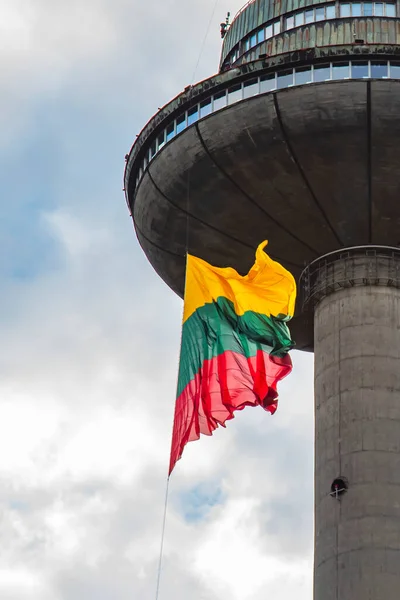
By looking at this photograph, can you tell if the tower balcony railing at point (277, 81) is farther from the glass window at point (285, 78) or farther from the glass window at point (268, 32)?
the glass window at point (268, 32)

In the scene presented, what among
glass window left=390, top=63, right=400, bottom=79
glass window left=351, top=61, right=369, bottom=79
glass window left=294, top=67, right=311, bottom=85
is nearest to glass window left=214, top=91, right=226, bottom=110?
glass window left=294, top=67, right=311, bottom=85

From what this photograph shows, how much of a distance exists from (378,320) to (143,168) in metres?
8.73

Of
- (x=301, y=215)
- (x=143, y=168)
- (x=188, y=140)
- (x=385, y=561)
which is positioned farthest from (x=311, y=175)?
(x=385, y=561)

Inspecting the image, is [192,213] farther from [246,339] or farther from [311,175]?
[246,339]

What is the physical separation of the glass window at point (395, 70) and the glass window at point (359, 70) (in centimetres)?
66

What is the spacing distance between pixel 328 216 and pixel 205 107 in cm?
477

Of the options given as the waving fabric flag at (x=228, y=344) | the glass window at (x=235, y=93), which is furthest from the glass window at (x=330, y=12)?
the waving fabric flag at (x=228, y=344)

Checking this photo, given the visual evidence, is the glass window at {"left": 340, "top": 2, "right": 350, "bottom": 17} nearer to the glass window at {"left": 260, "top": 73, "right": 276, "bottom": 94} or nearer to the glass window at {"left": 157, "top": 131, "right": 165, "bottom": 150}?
the glass window at {"left": 260, "top": 73, "right": 276, "bottom": 94}

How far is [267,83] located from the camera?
32562 millimetres

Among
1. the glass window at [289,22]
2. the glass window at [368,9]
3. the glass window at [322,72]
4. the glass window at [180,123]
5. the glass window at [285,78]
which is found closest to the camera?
the glass window at [322,72]

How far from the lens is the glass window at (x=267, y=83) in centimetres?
3238

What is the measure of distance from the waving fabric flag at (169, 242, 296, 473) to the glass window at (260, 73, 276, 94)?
637 cm

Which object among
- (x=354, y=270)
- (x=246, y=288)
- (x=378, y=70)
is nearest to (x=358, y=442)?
(x=354, y=270)

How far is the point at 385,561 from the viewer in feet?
93.8
